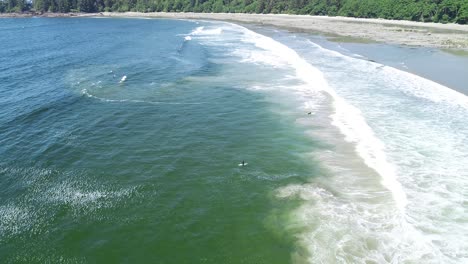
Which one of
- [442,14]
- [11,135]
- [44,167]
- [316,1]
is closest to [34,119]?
[11,135]

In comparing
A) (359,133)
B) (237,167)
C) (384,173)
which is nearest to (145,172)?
(237,167)

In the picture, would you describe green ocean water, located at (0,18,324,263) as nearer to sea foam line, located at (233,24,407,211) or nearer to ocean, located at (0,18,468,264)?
ocean, located at (0,18,468,264)

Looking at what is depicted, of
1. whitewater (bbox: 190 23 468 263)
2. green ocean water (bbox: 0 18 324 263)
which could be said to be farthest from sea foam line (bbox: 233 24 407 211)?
green ocean water (bbox: 0 18 324 263)

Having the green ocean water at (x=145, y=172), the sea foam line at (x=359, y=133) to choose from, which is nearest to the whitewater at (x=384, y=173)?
the sea foam line at (x=359, y=133)

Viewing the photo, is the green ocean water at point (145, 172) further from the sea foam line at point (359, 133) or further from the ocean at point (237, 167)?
the sea foam line at point (359, 133)

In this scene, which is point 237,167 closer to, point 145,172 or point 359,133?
point 145,172

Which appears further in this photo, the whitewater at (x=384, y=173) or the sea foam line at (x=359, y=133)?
the sea foam line at (x=359, y=133)
